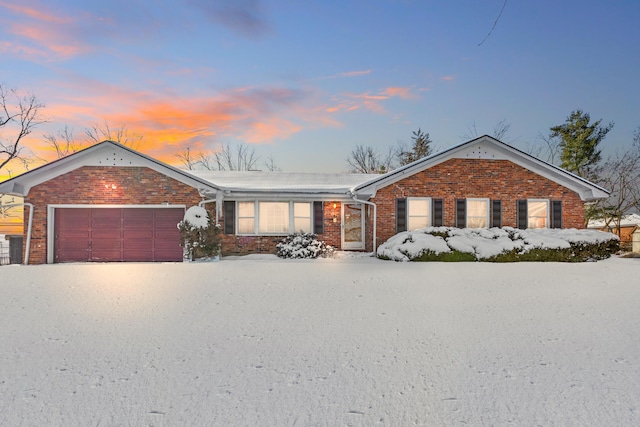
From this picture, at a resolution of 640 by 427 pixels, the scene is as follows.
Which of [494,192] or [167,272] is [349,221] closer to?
→ [494,192]

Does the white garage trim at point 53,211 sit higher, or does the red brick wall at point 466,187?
the red brick wall at point 466,187

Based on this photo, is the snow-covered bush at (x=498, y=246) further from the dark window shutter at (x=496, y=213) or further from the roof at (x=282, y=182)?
the roof at (x=282, y=182)

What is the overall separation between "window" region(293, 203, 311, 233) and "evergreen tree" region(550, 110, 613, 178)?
27604 mm

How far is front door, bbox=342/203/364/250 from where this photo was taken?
59.4 feet

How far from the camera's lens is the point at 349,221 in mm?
18297

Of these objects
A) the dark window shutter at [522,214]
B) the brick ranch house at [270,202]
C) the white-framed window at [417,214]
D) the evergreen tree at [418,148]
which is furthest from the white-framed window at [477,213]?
the evergreen tree at [418,148]

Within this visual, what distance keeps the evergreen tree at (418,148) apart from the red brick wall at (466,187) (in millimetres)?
28366

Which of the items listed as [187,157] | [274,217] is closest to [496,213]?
[274,217]

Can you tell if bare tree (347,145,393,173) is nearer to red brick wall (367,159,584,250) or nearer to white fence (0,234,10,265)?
red brick wall (367,159,584,250)

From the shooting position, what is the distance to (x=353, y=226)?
18.3 meters

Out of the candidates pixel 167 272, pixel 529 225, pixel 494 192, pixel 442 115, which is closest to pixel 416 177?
pixel 494 192

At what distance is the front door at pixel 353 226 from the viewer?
18109 millimetres

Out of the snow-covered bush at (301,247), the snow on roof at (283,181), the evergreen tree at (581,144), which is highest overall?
the evergreen tree at (581,144)

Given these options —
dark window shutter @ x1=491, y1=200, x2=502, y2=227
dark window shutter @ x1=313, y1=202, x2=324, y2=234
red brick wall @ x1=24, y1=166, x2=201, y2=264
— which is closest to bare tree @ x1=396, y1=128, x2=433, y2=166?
dark window shutter @ x1=491, y1=200, x2=502, y2=227
